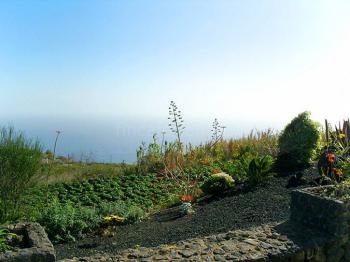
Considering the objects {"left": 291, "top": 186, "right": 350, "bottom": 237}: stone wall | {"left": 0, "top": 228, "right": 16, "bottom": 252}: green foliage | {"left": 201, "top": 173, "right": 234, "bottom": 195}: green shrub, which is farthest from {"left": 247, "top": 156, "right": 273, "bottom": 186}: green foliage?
{"left": 0, "top": 228, "right": 16, "bottom": 252}: green foliage

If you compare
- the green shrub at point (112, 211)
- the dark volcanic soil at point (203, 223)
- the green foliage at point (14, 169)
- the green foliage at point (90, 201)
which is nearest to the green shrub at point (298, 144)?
the dark volcanic soil at point (203, 223)

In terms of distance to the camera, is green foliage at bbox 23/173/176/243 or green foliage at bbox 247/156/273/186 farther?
green foliage at bbox 247/156/273/186

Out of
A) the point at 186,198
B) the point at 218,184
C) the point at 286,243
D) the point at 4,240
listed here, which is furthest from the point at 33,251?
the point at 218,184

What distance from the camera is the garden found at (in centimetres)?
604

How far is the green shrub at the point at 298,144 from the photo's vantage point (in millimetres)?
9281

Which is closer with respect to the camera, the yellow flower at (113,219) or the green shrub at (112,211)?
the yellow flower at (113,219)

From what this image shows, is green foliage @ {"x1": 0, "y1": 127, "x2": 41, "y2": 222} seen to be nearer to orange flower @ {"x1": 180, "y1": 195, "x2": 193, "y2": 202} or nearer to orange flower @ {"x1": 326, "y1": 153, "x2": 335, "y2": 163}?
orange flower @ {"x1": 180, "y1": 195, "x2": 193, "y2": 202}

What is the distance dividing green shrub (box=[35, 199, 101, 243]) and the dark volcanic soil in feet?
0.79

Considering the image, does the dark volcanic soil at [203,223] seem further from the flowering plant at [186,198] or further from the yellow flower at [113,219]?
the flowering plant at [186,198]

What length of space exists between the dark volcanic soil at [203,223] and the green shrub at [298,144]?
1917 millimetres


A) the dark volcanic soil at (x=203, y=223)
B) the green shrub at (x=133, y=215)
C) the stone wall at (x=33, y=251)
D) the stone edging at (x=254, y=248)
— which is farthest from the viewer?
the green shrub at (x=133, y=215)

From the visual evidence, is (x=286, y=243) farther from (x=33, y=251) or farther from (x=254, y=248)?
(x=33, y=251)

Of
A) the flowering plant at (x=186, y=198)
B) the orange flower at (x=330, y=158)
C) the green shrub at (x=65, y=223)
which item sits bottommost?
the green shrub at (x=65, y=223)

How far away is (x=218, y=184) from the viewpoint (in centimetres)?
820
